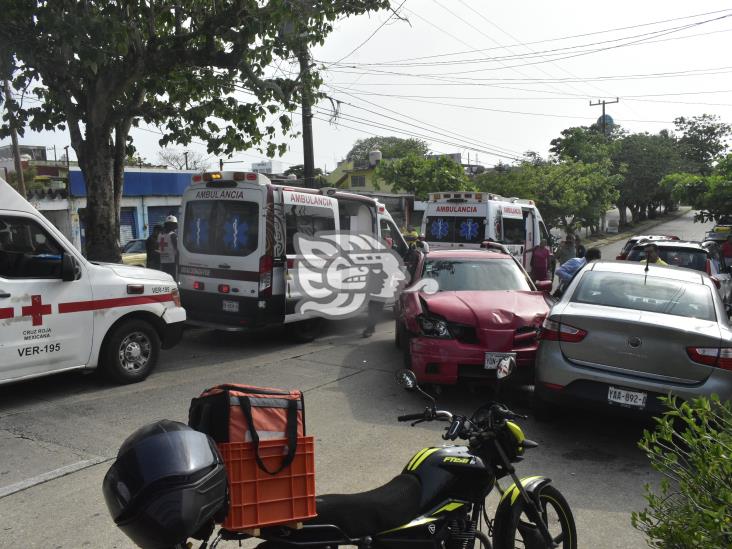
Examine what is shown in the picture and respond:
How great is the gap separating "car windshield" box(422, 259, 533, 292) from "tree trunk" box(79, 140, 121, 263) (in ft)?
18.0

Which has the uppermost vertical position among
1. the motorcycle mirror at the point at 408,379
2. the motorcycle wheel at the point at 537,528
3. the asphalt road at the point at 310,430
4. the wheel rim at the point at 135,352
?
the motorcycle mirror at the point at 408,379

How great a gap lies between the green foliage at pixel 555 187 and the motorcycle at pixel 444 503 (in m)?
28.3

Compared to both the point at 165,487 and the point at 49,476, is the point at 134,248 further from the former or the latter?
the point at 165,487

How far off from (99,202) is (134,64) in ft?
7.51

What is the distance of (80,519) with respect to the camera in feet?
12.9

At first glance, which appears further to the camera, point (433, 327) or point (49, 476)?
point (433, 327)

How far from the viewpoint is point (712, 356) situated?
4879 millimetres

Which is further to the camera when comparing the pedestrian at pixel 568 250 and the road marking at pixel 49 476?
the pedestrian at pixel 568 250

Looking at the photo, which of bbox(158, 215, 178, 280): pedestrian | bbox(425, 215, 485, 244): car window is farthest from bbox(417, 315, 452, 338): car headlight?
bbox(425, 215, 485, 244): car window

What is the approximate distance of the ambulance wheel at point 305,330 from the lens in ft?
31.0

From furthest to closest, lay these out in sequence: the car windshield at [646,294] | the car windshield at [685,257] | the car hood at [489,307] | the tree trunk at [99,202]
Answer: the car windshield at [685,257], the tree trunk at [99,202], the car hood at [489,307], the car windshield at [646,294]

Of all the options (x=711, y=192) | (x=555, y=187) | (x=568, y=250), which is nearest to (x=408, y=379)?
(x=568, y=250)

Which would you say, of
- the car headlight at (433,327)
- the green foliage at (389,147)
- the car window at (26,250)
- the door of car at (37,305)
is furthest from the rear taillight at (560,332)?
the green foliage at (389,147)

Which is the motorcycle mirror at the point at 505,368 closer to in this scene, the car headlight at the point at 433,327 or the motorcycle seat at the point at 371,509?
the motorcycle seat at the point at 371,509
